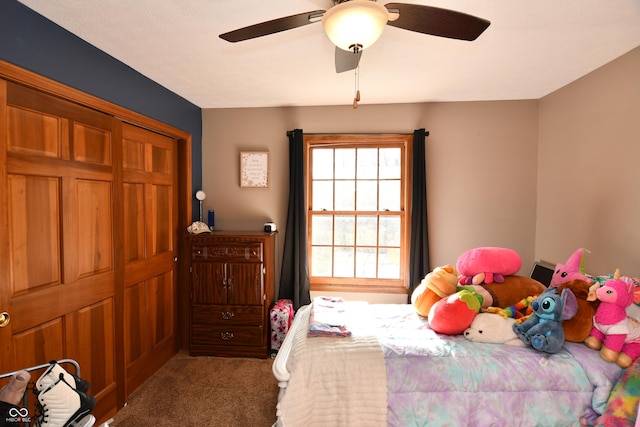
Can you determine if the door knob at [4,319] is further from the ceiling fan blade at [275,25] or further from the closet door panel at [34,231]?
the ceiling fan blade at [275,25]

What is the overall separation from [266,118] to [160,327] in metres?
2.32

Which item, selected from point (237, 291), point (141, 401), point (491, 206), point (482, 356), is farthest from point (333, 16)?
point (141, 401)

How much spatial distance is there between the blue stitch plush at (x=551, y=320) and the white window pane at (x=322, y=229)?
1.99 m

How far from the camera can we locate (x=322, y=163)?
3.31 meters

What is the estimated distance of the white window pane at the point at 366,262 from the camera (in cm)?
329

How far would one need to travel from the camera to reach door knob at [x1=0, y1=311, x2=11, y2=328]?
1454 mm

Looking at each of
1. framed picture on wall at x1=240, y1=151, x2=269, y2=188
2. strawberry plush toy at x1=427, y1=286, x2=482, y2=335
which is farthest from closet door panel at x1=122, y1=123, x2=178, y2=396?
strawberry plush toy at x1=427, y1=286, x2=482, y2=335

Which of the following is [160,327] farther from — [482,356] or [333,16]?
[333,16]

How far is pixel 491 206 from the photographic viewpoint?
310cm

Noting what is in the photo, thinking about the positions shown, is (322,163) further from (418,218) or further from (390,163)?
(418,218)

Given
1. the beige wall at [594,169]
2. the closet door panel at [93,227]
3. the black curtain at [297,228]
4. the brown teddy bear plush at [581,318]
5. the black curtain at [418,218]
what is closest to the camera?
the brown teddy bear plush at [581,318]

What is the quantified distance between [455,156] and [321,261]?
5.94ft

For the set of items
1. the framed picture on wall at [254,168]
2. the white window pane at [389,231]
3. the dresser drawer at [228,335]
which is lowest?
the dresser drawer at [228,335]

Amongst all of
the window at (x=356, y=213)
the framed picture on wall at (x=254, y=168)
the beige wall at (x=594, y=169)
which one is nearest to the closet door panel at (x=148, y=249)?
the framed picture on wall at (x=254, y=168)
